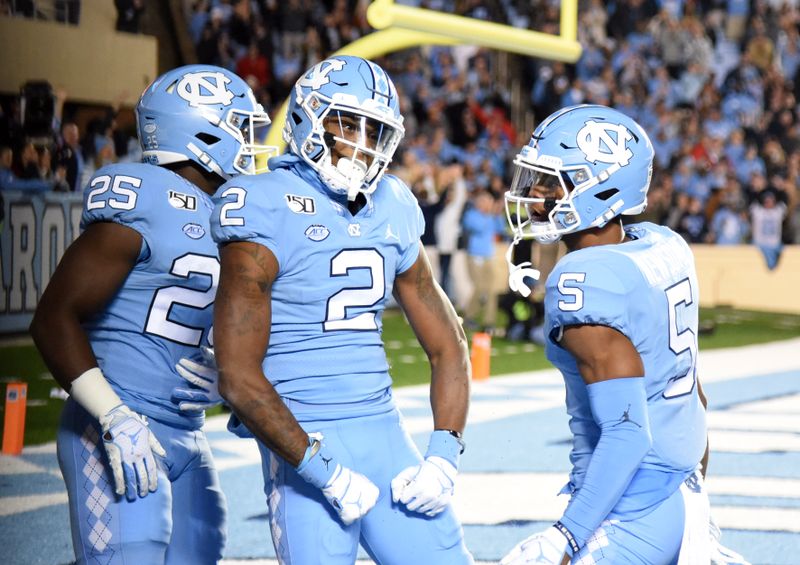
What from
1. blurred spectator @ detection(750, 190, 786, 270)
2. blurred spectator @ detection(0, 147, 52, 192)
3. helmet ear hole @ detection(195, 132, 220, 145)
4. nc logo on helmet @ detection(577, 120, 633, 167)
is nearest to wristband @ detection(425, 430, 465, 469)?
nc logo on helmet @ detection(577, 120, 633, 167)

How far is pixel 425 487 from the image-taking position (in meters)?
2.63

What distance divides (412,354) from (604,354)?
7.48 meters

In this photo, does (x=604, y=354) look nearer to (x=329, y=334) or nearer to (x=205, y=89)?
(x=329, y=334)

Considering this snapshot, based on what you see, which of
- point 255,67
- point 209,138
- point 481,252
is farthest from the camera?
point 255,67

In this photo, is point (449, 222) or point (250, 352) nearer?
point (250, 352)

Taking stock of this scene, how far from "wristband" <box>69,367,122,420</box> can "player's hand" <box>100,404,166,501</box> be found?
0.02 metres

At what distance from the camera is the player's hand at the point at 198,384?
291cm

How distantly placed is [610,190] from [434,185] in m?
10.5

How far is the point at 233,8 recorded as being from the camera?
13.6 meters

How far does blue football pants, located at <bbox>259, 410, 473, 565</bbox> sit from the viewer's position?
2568 millimetres

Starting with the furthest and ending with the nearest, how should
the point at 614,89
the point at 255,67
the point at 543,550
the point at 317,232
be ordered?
the point at 614,89, the point at 255,67, the point at 317,232, the point at 543,550

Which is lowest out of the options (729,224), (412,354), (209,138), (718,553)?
(412,354)

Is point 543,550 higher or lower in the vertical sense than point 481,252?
higher

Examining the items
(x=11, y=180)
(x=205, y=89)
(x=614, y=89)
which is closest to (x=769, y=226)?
(x=614, y=89)
